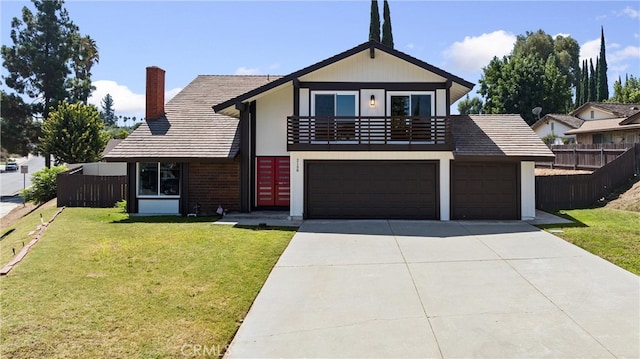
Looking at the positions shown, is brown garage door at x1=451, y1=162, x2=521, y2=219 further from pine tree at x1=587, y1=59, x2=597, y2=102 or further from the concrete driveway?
pine tree at x1=587, y1=59, x2=597, y2=102

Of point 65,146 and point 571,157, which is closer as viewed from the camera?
point 571,157

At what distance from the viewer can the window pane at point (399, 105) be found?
14828mm

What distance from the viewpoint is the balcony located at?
14.1 meters

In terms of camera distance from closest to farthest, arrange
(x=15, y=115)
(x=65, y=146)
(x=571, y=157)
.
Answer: (x=571, y=157), (x=65, y=146), (x=15, y=115)

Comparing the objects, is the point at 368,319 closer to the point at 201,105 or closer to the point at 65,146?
the point at 201,105

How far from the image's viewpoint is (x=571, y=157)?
82.1ft

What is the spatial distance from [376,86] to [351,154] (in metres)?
2.62

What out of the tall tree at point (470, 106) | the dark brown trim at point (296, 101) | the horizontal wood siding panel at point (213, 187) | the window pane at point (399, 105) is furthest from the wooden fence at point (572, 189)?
the tall tree at point (470, 106)

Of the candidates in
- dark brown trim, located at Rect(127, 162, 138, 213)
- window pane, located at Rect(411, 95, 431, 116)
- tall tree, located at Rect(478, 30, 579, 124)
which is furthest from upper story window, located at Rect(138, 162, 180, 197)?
tall tree, located at Rect(478, 30, 579, 124)

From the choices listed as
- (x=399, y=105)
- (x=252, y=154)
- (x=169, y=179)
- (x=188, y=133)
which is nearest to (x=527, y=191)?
(x=399, y=105)

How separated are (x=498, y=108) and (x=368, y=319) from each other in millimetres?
45392

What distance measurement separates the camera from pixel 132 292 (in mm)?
6414

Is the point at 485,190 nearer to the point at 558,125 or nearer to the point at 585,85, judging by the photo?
the point at 558,125

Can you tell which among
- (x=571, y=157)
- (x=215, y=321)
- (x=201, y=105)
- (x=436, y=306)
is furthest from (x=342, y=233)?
(x=571, y=157)
